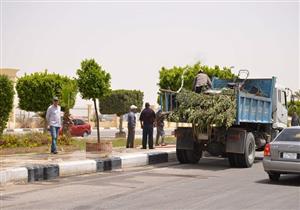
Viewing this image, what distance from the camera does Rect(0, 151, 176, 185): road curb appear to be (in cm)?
1173

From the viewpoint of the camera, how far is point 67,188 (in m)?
11.0

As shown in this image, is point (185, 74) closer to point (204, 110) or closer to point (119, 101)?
point (119, 101)

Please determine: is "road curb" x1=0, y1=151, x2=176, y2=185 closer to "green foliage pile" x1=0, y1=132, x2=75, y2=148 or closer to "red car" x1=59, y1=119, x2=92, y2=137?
"green foliage pile" x1=0, y1=132, x2=75, y2=148

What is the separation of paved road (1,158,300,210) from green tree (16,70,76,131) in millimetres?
14532

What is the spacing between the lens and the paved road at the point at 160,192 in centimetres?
A: 901

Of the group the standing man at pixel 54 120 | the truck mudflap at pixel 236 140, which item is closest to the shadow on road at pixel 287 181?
the truck mudflap at pixel 236 140

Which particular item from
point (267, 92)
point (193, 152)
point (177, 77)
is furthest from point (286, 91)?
point (177, 77)

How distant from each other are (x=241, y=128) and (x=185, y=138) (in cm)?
179

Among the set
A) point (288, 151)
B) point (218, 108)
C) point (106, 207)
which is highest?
point (218, 108)

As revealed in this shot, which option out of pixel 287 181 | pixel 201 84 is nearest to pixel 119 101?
pixel 201 84

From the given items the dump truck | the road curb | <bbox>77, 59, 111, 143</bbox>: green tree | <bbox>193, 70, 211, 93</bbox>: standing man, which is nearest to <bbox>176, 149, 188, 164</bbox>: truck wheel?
the dump truck

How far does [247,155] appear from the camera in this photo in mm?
15336

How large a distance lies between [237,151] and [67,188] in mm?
5913

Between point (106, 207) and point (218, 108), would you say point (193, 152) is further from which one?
point (106, 207)
